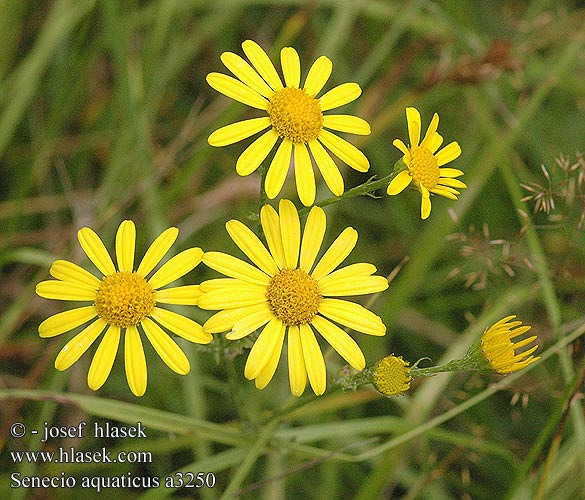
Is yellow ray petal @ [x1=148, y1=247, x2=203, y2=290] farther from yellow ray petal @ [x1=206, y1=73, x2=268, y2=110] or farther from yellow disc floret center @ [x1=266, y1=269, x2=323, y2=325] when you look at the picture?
yellow ray petal @ [x1=206, y1=73, x2=268, y2=110]

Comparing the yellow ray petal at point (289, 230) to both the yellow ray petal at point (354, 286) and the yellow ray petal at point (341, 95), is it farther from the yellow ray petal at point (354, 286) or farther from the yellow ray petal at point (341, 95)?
the yellow ray petal at point (341, 95)

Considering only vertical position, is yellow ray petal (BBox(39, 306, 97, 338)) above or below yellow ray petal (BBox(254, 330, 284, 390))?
above

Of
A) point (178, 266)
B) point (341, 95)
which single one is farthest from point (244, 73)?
point (178, 266)

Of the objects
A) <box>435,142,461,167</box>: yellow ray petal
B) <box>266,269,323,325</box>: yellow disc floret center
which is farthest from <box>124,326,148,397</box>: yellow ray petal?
<box>435,142,461,167</box>: yellow ray petal

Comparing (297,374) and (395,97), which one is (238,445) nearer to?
(297,374)

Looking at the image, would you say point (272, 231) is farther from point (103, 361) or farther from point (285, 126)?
point (103, 361)

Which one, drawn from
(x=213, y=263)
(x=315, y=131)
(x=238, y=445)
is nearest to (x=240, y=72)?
(x=315, y=131)

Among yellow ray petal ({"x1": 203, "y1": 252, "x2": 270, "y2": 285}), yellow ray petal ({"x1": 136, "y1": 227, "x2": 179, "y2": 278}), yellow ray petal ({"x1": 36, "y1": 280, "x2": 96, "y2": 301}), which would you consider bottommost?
yellow ray petal ({"x1": 203, "y1": 252, "x2": 270, "y2": 285})
